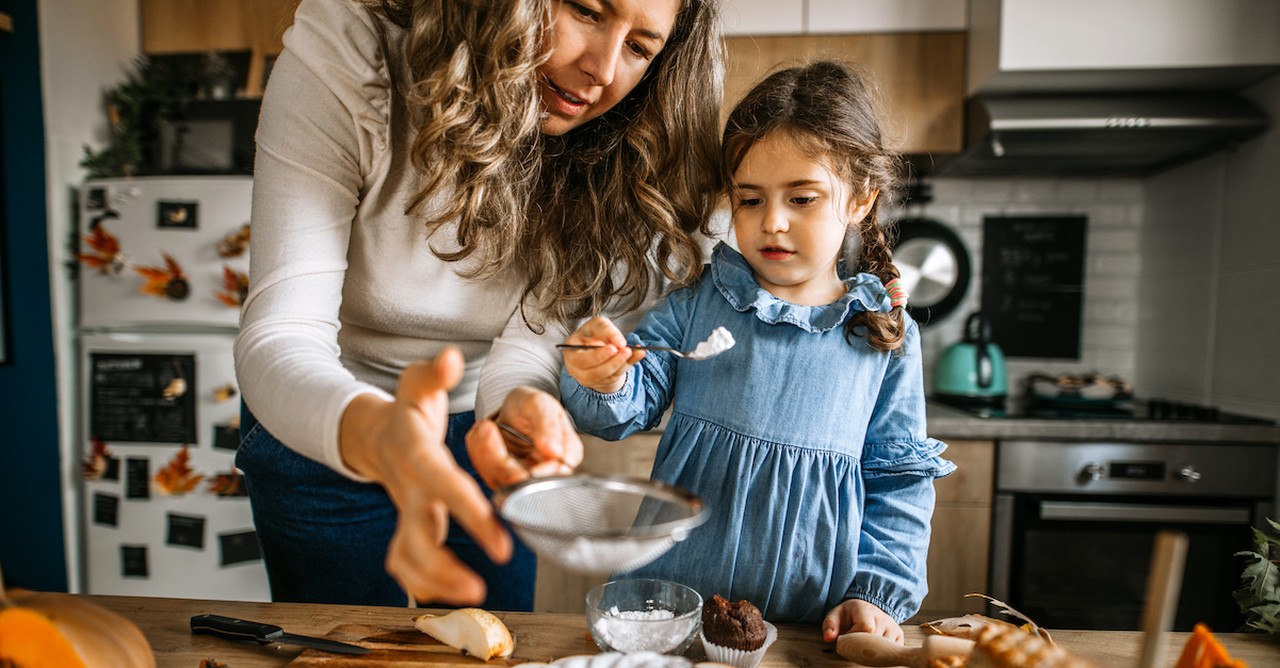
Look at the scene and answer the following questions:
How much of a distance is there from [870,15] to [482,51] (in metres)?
2.03

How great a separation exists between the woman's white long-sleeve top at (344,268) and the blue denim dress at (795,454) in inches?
8.0

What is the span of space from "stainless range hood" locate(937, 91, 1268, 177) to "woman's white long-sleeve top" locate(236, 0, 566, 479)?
1.89 m

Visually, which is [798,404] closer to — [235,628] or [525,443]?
[525,443]

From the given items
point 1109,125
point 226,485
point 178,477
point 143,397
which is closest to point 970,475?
point 1109,125

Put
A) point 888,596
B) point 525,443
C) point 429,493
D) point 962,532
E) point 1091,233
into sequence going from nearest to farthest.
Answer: point 429,493 < point 525,443 < point 888,596 < point 962,532 < point 1091,233

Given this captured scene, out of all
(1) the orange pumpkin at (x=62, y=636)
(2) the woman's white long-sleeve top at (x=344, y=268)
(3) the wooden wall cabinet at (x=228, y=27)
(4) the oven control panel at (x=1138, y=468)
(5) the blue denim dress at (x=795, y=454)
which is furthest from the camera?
(3) the wooden wall cabinet at (x=228, y=27)

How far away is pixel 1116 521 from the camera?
2.17 meters

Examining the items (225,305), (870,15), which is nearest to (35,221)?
(225,305)

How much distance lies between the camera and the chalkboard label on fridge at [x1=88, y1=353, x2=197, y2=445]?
243 cm

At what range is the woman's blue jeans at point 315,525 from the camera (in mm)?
1152

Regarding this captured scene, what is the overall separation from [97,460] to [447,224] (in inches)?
86.9

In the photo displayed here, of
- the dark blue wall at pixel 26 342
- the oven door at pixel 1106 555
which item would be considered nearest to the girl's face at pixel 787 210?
the oven door at pixel 1106 555

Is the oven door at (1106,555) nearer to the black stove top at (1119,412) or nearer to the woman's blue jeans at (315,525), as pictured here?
the black stove top at (1119,412)

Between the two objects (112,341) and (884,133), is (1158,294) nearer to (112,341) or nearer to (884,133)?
(884,133)
